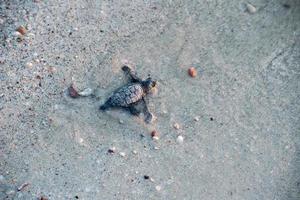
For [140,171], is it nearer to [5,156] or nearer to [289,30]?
[5,156]

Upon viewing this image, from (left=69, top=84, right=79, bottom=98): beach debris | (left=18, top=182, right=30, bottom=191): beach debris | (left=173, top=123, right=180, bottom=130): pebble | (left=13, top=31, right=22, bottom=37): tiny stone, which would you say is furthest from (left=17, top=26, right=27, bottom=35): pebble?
(left=173, top=123, right=180, bottom=130): pebble

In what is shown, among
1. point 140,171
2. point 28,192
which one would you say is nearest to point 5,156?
point 28,192

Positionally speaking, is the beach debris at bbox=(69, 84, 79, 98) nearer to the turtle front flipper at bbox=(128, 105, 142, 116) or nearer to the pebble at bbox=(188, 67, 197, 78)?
the turtle front flipper at bbox=(128, 105, 142, 116)

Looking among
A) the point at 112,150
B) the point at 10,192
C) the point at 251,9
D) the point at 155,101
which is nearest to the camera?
the point at 10,192

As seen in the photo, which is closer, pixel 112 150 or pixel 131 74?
pixel 112 150

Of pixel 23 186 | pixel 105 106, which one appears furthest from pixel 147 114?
pixel 23 186

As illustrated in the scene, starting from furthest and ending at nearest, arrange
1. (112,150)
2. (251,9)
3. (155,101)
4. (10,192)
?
(251,9) < (155,101) < (112,150) < (10,192)

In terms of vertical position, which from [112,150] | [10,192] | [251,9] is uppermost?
[251,9]

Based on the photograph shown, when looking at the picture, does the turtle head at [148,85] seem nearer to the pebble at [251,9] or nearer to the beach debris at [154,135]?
the beach debris at [154,135]

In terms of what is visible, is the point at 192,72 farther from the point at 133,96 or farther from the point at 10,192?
the point at 10,192
